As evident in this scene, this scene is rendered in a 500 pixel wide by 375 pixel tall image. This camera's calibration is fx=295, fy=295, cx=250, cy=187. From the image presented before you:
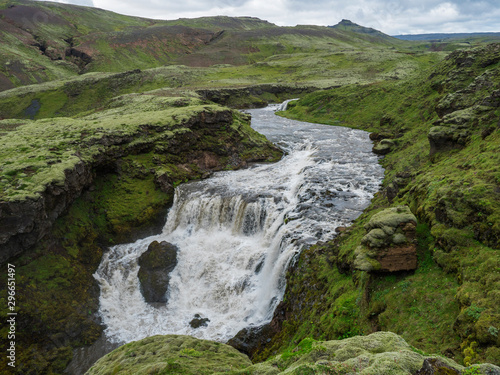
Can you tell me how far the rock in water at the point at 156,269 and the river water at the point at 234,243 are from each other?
2.13ft

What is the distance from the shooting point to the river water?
76.7ft

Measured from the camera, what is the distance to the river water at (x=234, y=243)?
23.4m

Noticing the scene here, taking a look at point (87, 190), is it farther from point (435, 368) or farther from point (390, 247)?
point (435, 368)

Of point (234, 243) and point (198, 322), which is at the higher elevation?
point (234, 243)

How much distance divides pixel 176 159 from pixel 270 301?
2381 centimetres

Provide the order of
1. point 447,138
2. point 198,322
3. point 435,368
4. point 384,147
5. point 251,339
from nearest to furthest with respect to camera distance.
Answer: point 435,368 < point 251,339 < point 198,322 < point 447,138 < point 384,147

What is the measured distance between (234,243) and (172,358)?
1867 centimetres

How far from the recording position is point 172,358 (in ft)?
35.3

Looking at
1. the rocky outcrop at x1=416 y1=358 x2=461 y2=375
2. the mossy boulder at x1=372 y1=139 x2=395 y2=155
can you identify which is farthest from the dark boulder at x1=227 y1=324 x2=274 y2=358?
the mossy boulder at x1=372 y1=139 x2=395 y2=155

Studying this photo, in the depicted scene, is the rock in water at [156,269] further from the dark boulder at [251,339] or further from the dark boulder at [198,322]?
the dark boulder at [251,339]

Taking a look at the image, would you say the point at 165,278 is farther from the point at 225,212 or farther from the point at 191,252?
the point at 225,212

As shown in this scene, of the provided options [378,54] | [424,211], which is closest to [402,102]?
[424,211]

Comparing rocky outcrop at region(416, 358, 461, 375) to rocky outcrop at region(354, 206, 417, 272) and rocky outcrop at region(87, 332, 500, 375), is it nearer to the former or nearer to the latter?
rocky outcrop at region(87, 332, 500, 375)

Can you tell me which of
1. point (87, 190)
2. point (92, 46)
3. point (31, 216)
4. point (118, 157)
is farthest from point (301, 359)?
point (92, 46)
